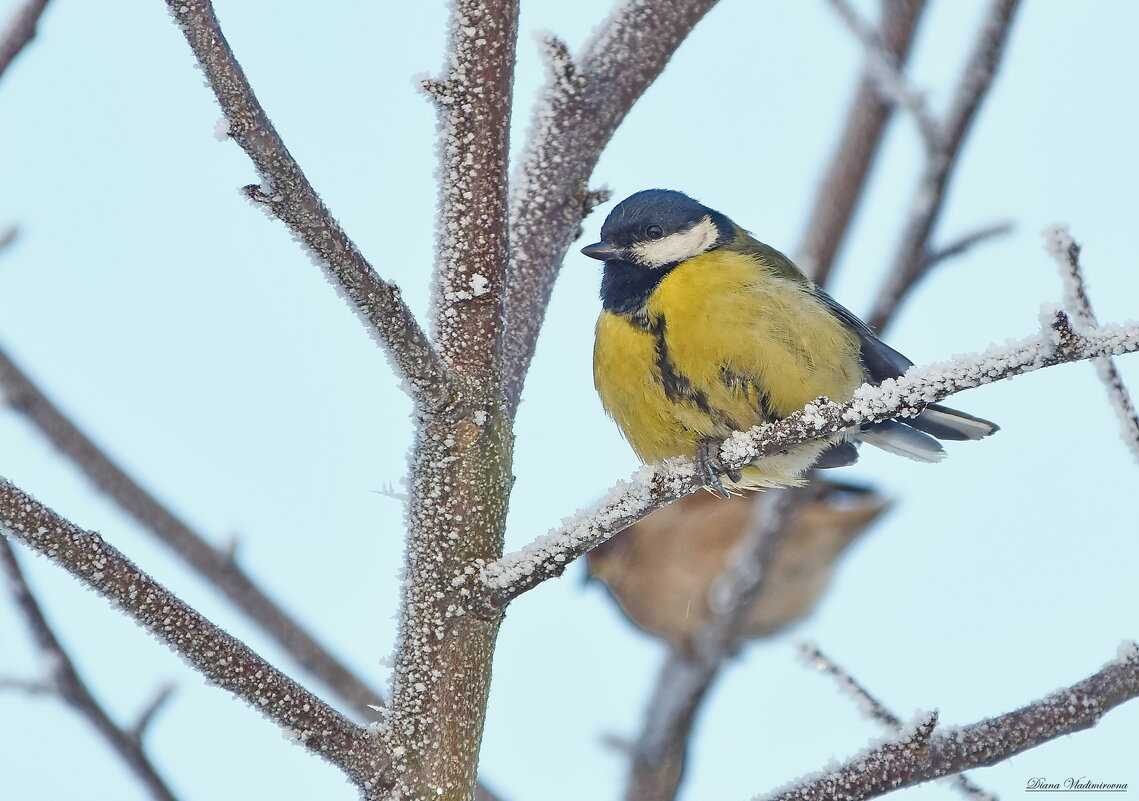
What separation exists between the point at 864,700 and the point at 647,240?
44.7 inches

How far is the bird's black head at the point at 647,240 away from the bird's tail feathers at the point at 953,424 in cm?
54

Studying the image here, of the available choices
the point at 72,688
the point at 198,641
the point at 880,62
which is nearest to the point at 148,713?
the point at 72,688

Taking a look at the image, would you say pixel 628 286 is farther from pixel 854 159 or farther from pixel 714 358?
pixel 854 159

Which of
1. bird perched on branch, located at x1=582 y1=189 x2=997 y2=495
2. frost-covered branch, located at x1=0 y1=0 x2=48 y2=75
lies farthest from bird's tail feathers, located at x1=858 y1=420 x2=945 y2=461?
frost-covered branch, located at x1=0 y1=0 x2=48 y2=75

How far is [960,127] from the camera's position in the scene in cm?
197

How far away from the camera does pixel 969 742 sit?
4.26ft

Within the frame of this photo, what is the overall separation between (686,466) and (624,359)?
2.00ft

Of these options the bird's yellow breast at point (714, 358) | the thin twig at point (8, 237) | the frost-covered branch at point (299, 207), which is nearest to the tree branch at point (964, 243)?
the bird's yellow breast at point (714, 358)

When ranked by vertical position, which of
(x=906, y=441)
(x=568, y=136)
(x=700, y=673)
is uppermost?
(x=906, y=441)

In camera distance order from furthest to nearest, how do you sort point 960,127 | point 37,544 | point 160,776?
point 960,127 < point 160,776 < point 37,544

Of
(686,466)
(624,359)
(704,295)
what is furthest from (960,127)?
(686,466)

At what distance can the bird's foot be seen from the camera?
153cm

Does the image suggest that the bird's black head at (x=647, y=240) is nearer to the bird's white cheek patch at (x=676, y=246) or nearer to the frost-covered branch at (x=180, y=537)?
the bird's white cheek patch at (x=676, y=246)

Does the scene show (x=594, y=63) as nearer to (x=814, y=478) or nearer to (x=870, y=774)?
(x=814, y=478)
